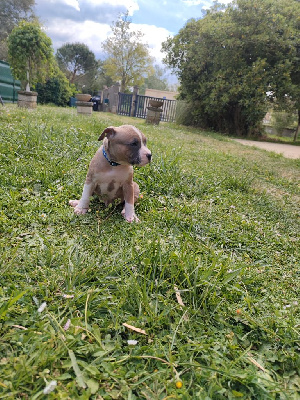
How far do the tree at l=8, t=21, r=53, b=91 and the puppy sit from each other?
1026 cm

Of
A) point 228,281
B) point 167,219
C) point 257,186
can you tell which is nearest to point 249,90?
point 257,186

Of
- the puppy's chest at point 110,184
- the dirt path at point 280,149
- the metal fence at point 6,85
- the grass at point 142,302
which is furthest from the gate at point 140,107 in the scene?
the grass at point 142,302

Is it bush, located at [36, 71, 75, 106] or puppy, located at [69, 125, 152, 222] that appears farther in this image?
bush, located at [36, 71, 75, 106]

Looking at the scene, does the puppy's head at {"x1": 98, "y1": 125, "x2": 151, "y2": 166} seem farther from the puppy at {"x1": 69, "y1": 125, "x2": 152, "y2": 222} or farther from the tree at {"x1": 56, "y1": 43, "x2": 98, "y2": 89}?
the tree at {"x1": 56, "y1": 43, "x2": 98, "y2": 89}

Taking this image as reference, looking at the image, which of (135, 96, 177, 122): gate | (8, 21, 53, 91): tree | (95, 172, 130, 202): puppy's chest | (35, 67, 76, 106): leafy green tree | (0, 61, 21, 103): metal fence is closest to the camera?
(95, 172, 130, 202): puppy's chest

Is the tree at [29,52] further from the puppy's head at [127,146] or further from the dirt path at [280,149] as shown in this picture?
the puppy's head at [127,146]

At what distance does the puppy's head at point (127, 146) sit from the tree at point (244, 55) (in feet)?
36.5

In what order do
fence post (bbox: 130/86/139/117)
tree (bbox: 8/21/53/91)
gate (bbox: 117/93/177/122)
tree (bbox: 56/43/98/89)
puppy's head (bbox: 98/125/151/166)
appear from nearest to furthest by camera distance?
puppy's head (bbox: 98/125/151/166)
tree (bbox: 8/21/53/91)
gate (bbox: 117/93/177/122)
fence post (bbox: 130/86/139/117)
tree (bbox: 56/43/98/89)

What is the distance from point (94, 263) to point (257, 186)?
361 centimetres

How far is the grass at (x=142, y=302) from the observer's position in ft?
3.87

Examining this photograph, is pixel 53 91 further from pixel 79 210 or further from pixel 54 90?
pixel 79 210

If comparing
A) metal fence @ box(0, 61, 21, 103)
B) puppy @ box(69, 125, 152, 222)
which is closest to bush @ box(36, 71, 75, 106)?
metal fence @ box(0, 61, 21, 103)

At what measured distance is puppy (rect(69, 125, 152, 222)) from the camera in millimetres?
2348

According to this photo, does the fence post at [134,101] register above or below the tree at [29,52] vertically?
below
